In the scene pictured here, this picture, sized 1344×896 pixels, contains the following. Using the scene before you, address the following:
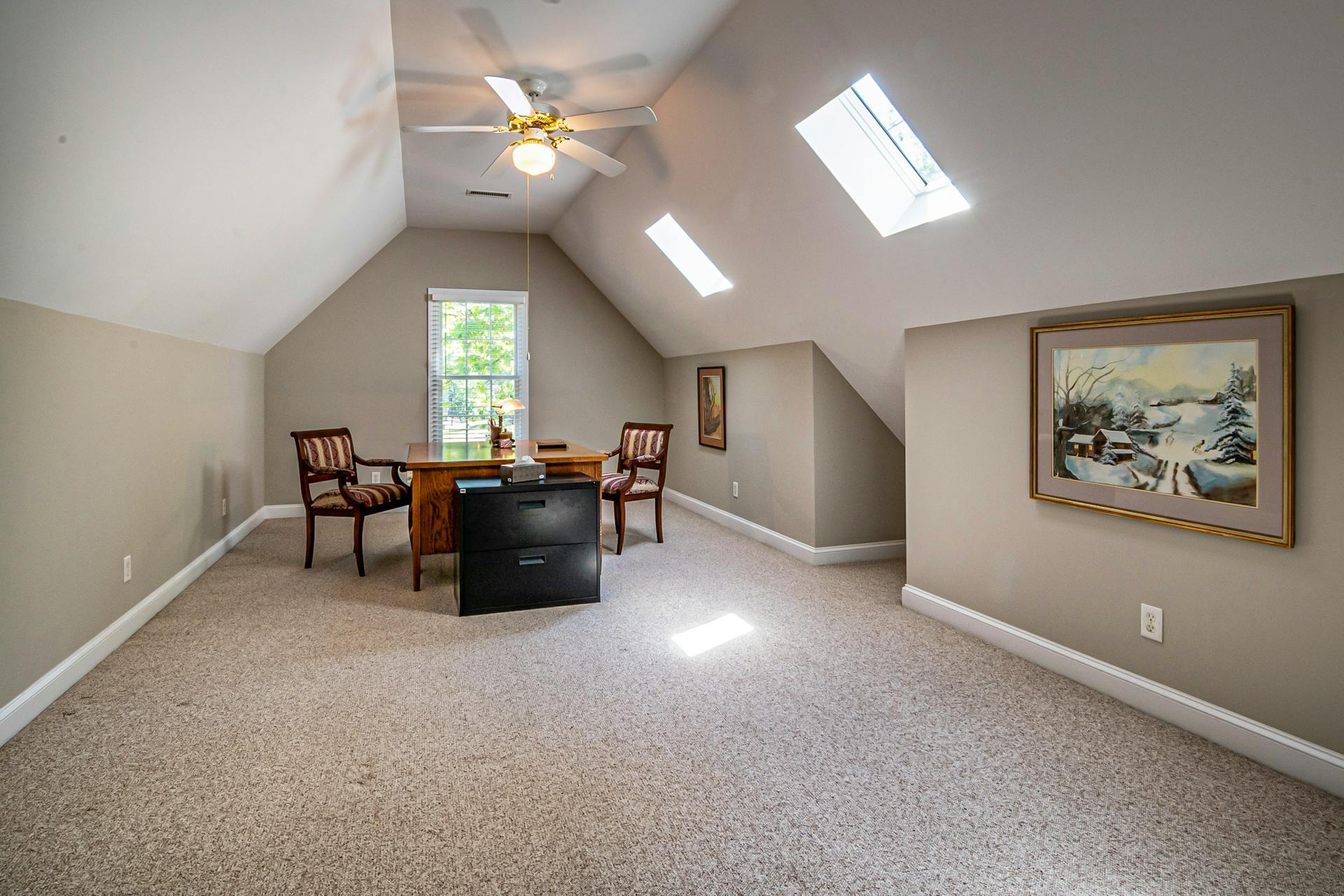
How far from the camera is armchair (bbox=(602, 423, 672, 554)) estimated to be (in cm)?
534

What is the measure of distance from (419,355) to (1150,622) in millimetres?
6296

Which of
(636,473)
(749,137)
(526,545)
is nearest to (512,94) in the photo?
(749,137)

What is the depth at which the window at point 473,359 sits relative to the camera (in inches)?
278

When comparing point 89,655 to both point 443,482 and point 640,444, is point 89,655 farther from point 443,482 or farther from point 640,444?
point 640,444

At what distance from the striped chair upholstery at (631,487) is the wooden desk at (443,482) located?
720 millimetres

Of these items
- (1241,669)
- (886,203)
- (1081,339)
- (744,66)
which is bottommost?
(1241,669)

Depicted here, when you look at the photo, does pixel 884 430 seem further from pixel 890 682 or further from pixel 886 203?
pixel 890 682

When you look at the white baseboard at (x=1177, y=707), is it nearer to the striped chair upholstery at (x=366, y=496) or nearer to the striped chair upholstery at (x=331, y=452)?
the striped chair upholstery at (x=366, y=496)

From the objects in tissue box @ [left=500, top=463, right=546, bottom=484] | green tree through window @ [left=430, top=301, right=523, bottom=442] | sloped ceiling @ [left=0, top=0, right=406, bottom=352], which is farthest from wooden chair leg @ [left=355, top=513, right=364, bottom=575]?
green tree through window @ [left=430, top=301, right=523, bottom=442]

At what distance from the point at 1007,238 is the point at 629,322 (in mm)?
5222

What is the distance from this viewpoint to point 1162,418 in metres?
2.59

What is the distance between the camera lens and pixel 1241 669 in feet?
7.86

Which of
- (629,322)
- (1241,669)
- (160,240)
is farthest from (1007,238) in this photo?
(629,322)

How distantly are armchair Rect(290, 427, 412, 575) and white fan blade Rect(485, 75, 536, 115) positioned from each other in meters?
2.18
